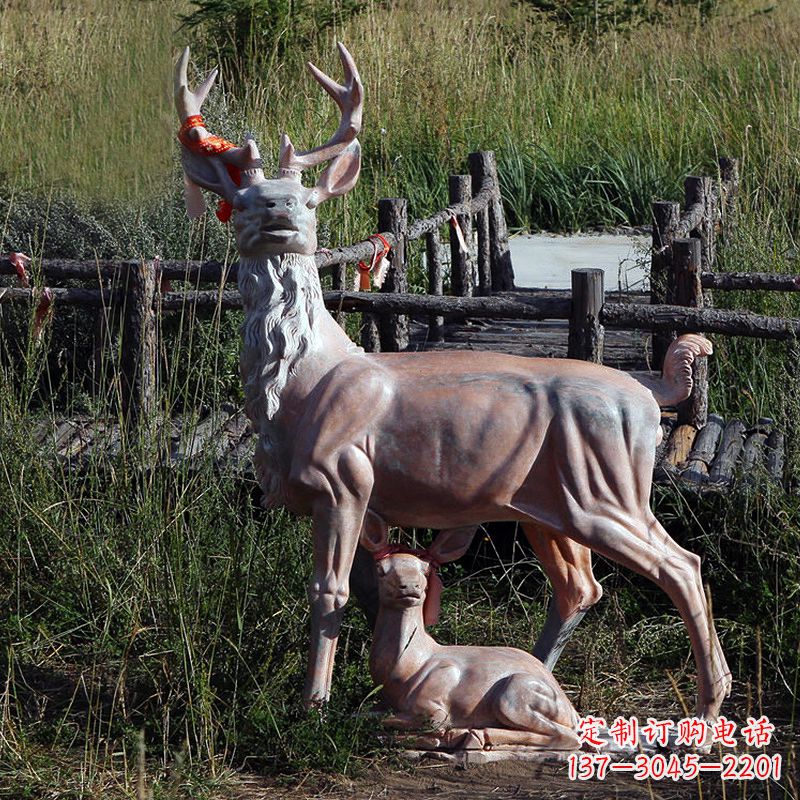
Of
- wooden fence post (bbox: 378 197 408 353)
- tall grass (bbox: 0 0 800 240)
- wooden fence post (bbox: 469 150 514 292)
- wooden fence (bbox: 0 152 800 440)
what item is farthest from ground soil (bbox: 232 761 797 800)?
wooden fence post (bbox: 469 150 514 292)

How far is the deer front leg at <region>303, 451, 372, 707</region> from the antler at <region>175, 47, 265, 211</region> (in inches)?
31.0

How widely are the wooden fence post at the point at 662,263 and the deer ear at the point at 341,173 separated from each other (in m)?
2.31

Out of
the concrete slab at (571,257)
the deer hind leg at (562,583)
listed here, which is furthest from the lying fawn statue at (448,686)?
the concrete slab at (571,257)

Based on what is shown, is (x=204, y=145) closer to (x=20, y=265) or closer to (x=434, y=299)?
(x=434, y=299)

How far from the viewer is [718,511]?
15.3ft

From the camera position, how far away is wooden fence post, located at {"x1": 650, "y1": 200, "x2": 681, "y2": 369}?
5.65 m

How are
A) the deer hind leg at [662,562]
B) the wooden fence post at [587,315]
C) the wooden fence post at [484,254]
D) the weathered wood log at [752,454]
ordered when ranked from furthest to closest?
the wooden fence post at [484,254] < the wooden fence post at [587,315] < the weathered wood log at [752,454] < the deer hind leg at [662,562]

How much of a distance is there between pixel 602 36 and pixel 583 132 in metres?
2.93

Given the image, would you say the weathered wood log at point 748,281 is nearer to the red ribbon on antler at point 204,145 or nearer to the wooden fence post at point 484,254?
the wooden fence post at point 484,254


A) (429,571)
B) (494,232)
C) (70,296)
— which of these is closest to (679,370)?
(429,571)

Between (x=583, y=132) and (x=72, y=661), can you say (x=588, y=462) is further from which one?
(x=583, y=132)

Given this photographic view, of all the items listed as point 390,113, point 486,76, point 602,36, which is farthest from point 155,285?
point 602,36

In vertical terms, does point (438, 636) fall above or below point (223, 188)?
below

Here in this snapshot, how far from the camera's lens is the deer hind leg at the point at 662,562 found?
10.9 feet
